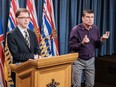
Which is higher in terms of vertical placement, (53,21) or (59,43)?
(53,21)

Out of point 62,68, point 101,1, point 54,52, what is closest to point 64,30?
point 54,52

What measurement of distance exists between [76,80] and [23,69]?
1.46m

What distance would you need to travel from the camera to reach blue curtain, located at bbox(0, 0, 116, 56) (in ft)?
13.9

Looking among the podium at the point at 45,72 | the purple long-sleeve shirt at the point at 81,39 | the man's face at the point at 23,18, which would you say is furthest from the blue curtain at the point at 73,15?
the podium at the point at 45,72

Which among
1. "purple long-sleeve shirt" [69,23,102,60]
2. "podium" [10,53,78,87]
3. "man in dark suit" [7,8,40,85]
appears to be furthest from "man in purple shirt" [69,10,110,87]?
"podium" [10,53,78,87]

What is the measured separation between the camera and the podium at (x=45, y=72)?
203 centimetres

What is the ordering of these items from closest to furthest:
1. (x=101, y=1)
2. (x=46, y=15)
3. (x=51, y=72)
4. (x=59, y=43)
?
1. (x=51, y=72)
2. (x=46, y=15)
3. (x=59, y=43)
4. (x=101, y=1)

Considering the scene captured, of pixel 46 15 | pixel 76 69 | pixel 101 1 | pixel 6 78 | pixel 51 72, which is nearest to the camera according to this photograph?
pixel 51 72

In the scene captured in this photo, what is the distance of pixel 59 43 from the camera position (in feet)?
15.1

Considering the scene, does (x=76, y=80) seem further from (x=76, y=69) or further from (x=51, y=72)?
(x=51, y=72)

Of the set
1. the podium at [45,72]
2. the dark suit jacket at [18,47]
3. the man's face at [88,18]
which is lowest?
the podium at [45,72]

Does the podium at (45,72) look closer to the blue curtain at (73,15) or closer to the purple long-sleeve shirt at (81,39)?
the purple long-sleeve shirt at (81,39)

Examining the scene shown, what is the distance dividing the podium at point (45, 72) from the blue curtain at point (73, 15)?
1806 mm

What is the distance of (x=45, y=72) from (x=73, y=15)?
2810 millimetres
